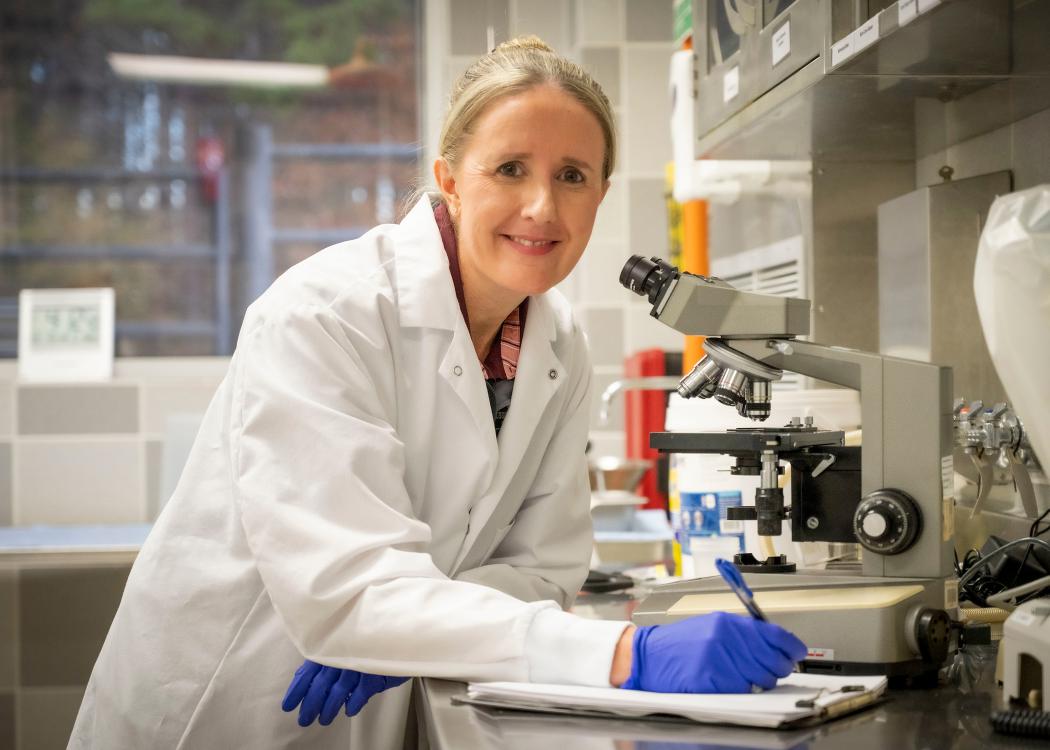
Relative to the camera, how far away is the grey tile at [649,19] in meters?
3.72

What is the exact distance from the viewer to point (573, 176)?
54.8 inches

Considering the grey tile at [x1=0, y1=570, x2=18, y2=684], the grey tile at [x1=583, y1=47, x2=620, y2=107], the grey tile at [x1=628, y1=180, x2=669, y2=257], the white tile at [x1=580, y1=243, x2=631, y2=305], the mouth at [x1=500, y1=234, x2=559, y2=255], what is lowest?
the grey tile at [x1=0, y1=570, x2=18, y2=684]

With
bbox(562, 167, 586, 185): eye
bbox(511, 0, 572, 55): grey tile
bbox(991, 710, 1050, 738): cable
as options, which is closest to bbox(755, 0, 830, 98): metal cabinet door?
bbox(562, 167, 586, 185): eye

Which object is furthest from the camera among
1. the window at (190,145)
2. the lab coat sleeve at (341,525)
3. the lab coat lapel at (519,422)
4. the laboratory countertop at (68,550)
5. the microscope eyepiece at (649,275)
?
the window at (190,145)

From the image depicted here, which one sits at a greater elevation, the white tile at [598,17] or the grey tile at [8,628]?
the white tile at [598,17]

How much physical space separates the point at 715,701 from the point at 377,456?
439mm

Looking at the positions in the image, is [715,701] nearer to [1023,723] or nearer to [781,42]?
[1023,723]

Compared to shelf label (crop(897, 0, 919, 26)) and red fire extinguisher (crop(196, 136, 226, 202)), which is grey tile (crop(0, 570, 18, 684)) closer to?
red fire extinguisher (crop(196, 136, 226, 202))

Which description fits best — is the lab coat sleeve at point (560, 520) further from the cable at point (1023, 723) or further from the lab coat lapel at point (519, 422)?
the cable at point (1023, 723)

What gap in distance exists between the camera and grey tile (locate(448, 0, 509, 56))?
380cm

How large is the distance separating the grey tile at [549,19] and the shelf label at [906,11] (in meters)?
2.72

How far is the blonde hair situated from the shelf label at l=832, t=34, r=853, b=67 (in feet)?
0.92

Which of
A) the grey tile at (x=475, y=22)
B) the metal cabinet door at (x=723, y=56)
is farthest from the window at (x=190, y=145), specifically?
the metal cabinet door at (x=723, y=56)

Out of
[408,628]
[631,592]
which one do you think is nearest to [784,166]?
[631,592]
